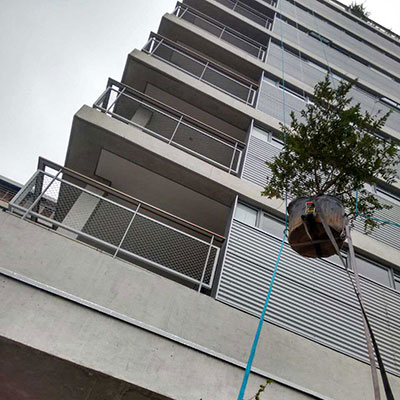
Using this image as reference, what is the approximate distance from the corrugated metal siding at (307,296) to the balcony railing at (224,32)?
10.4m

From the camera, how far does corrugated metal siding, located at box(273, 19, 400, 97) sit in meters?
14.5

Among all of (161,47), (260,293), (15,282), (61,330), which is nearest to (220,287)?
(260,293)

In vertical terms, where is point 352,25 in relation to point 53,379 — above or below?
above

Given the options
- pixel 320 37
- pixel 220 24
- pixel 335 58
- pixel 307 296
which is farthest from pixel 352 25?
pixel 307 296

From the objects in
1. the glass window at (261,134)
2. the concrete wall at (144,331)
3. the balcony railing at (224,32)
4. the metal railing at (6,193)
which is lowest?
the concrete wall at (144,331)

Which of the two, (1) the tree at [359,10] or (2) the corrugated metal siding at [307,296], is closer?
(2) the corrugated metal siding at [307,296]

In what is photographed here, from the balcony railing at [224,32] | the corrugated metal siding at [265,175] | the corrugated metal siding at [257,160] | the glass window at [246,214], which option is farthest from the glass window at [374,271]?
the balcony railing at [224,32]

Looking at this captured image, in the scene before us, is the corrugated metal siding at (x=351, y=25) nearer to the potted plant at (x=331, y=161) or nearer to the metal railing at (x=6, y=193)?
the potted plant at (x=331, y=161)

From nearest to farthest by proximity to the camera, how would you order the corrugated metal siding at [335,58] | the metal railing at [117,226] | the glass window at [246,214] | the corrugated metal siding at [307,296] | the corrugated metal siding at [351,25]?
the corrugated metal siding at [307,296] → the metal railing at [117,226] → the glass window at [246,214] → the corrugated metal siding at [335,58] → the corrugated metal siding at [351,25]

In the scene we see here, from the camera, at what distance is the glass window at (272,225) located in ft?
20.8

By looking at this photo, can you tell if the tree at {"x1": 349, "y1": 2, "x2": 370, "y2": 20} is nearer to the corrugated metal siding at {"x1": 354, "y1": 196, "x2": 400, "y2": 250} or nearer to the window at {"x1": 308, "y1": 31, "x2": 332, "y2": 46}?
the window at {"x1": 308, "y1": 31, "x2": 332, "y2": 46}

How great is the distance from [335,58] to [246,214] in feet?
41.5

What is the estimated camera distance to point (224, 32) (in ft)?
43.9

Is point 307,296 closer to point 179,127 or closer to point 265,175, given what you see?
point 265,175
